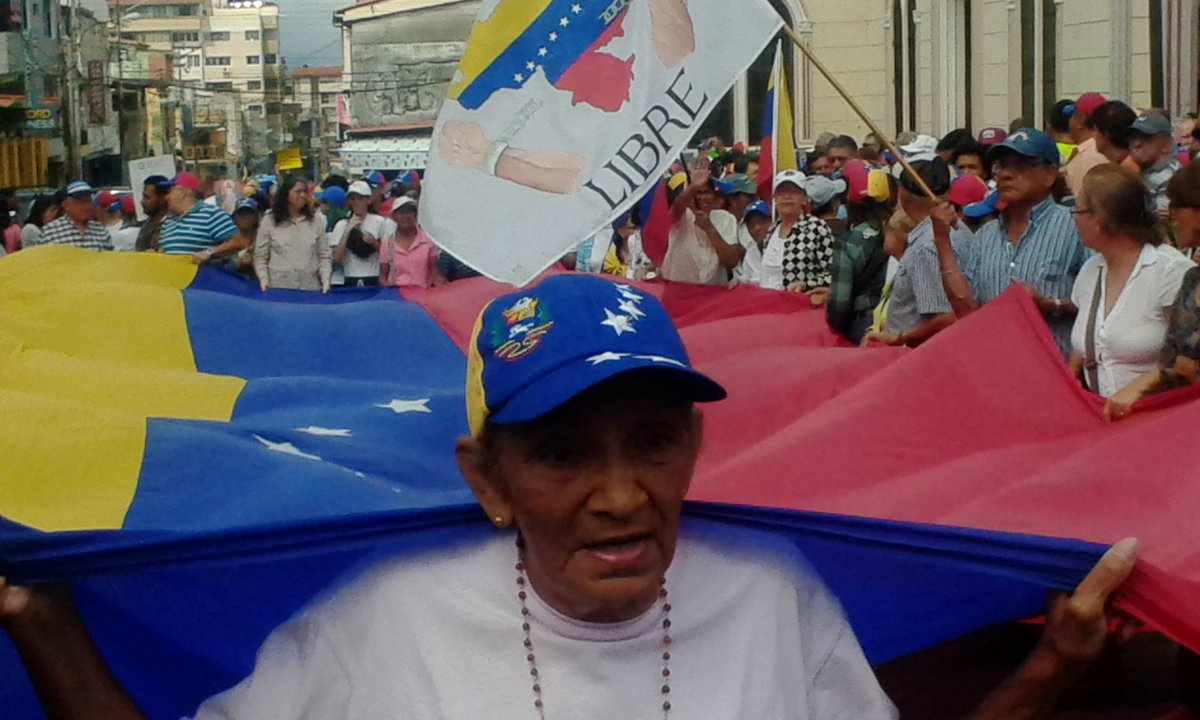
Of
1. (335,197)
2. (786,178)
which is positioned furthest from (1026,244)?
(335,197)

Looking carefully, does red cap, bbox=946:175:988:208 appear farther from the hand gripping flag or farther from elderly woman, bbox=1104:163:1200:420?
elderly woman, bbox=1104:163:1200:420

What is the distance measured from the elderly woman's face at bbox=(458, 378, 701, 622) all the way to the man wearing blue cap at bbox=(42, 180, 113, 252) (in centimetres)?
1185

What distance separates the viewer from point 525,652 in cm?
220

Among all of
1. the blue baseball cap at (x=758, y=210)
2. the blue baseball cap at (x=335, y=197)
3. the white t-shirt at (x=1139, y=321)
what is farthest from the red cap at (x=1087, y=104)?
the blue baseball cap at (x=335, y=197)

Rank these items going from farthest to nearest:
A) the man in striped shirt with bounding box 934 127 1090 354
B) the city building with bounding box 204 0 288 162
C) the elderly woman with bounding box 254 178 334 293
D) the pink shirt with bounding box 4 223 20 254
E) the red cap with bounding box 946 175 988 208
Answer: the city building with bounding box 204 0 288 162
the pink shirt with bounding box 4 223 20 254
the elderly woman with bounding box 254 178 334 293
the red cap with bounding box 946 175 988 208
the man in striped shirt with bounding box 934 127 1090 354

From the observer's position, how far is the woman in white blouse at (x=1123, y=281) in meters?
5.20

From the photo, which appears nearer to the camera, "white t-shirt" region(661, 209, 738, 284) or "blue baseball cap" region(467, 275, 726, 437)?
"blue baseball cap" region(467, 275, 726, 437)

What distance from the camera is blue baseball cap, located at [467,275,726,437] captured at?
2.10 m

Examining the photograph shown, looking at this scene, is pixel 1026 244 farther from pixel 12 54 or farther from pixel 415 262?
pixel 12 54

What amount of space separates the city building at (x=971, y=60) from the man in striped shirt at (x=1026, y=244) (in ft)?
3.58

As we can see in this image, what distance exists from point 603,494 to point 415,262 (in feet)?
36.5

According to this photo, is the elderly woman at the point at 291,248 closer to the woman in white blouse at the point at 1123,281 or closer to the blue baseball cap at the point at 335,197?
the blue baseball cap at the point at 335,197

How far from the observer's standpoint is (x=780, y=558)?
236 centimetres

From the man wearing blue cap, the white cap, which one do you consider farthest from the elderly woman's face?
the man wearing blue cap
